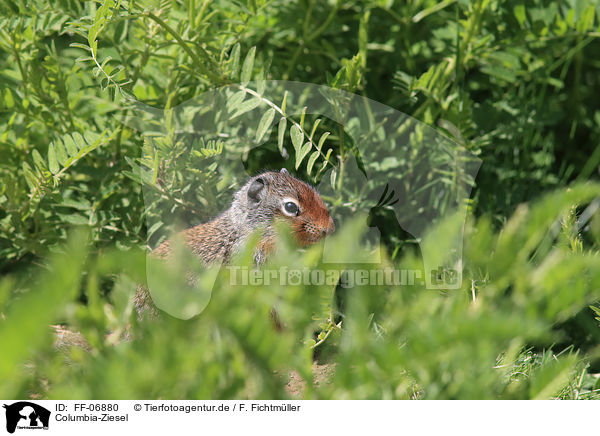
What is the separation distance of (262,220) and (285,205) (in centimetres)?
12

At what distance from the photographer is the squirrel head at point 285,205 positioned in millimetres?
2152

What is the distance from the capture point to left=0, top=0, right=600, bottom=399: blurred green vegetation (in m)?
1.04

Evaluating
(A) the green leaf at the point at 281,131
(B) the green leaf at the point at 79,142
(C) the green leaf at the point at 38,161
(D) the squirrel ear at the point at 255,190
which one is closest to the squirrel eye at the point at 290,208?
(D) the squirrel ear at the point at 255,190

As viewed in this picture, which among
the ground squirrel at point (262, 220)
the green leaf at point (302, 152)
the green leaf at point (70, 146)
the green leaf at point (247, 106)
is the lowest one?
the ground squirrel at point (262, 220)

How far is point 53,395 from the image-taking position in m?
1.07

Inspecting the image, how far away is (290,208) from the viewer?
220 cm

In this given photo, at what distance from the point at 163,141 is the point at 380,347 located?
127cm

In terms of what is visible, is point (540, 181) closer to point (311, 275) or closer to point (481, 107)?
point (481, 107)

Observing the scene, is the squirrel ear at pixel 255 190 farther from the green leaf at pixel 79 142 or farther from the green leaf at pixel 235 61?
the green leaf at pixel 79 142

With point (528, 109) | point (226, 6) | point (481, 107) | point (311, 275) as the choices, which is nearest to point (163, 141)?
point (226, 6)
